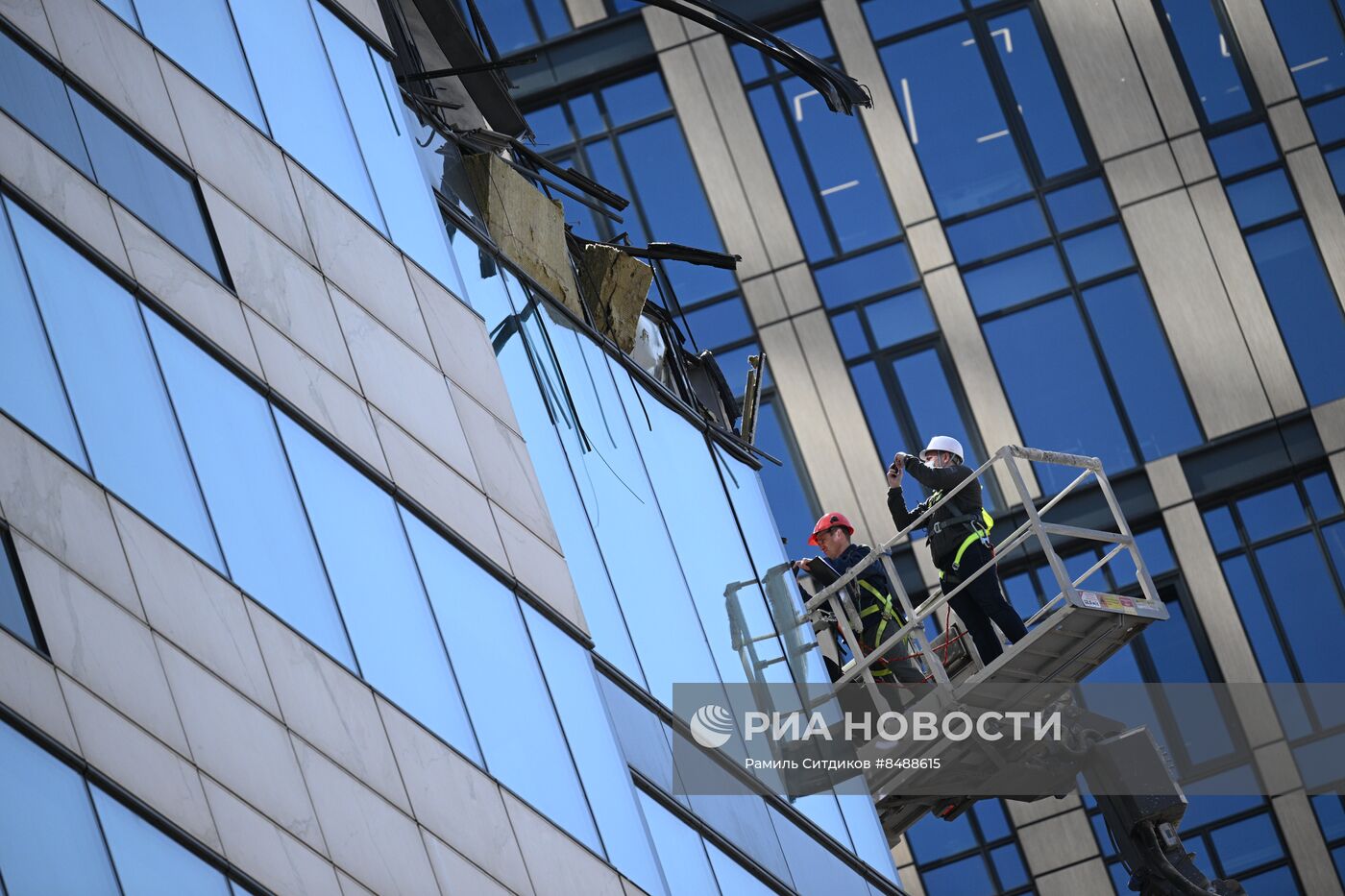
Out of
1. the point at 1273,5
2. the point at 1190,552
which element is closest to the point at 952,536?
the point at 1190,552

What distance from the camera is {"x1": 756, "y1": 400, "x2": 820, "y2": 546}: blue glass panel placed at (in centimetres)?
2792

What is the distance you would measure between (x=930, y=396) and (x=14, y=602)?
2210cm

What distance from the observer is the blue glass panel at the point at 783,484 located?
27.9 metres

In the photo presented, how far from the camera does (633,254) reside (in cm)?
1606

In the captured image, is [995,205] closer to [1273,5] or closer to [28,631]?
[1273,5]

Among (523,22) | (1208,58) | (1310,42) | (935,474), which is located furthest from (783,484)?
(935,474)

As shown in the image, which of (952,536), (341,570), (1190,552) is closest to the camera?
(341,570)

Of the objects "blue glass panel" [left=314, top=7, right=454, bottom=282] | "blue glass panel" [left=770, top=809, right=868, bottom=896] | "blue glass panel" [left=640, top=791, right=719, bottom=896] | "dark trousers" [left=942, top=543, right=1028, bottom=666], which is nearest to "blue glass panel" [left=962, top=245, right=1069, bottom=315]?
"dark trousers" [left=942, top=543, right=1028, bottom=666]

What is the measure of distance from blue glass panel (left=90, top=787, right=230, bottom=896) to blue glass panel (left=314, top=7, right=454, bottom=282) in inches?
189

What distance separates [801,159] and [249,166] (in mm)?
19796

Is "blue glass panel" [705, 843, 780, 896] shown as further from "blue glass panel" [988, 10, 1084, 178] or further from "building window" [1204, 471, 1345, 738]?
"blue glass panel" [988, 10, 1084, 178]

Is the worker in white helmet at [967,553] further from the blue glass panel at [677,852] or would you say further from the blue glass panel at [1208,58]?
the blue glass panel at [1208,58]

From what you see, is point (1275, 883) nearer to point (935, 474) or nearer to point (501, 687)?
point (935, 474)

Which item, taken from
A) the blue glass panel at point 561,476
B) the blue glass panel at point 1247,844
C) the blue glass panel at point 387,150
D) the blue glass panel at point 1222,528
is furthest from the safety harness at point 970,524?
the blue glass panel at point 1222,528
